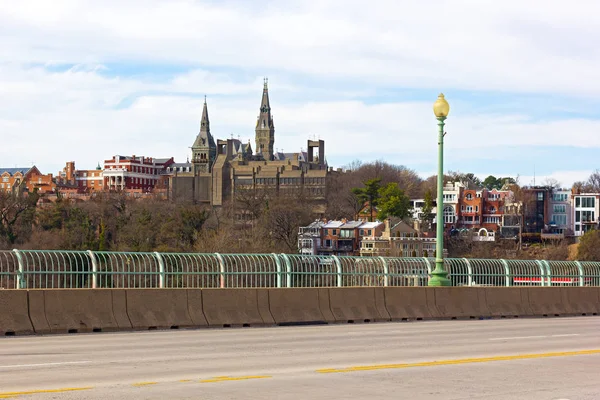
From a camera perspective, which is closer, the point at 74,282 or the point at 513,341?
the point at 513,341

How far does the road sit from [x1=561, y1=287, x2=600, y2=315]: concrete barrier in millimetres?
10882

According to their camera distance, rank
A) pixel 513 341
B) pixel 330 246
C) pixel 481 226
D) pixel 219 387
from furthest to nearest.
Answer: pixel 481 226 → pixel 330 246 → pixel 513 341 → pixel 219 387

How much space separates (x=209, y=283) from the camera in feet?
83.7

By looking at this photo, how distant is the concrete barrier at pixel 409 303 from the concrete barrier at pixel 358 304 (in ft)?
0.82

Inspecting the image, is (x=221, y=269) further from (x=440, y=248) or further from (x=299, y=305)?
(x=440, y=248)

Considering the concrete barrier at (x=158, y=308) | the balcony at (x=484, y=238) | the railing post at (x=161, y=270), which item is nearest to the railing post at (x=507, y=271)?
the concrete barrier at (x=158, y=308)

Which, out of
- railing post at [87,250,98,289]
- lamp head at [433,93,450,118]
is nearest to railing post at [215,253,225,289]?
railing post at [87,250,98,289]

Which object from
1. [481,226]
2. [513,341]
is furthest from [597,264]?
[481,226]

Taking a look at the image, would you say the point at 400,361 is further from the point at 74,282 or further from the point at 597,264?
the point at 597,264

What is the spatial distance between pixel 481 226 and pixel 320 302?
17591 cm

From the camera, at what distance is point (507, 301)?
30.7 meters

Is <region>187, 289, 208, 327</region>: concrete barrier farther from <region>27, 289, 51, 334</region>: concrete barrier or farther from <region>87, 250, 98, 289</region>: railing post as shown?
<region>27, 289, 51, 334</region>: concrete barrier

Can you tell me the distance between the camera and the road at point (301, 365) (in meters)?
12.2

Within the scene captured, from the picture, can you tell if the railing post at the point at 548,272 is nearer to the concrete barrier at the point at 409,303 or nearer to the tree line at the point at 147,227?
the concrete barrier at the point at 409,303
